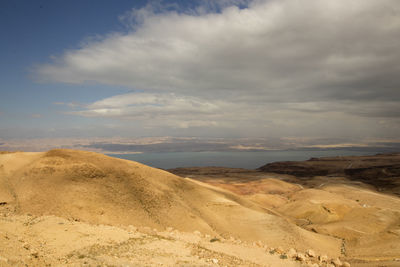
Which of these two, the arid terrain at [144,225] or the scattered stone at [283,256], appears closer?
the arid terrain at [144,225]

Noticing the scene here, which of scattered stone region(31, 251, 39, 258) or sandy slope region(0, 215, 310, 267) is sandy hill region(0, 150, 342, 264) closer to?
sandy slope region(0, 215, 310, 267)

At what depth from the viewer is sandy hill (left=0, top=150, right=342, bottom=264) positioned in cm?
1483

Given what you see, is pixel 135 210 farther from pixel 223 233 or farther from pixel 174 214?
pixel 223 233

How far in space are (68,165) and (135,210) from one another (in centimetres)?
628

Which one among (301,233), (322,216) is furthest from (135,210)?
(322,216)

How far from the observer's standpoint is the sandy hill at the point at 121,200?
14828 mm

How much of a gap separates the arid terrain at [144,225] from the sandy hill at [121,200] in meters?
0.07

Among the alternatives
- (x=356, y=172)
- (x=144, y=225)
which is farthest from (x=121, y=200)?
(x=356, y=172)

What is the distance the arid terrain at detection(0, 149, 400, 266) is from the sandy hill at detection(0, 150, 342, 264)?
0.07 m

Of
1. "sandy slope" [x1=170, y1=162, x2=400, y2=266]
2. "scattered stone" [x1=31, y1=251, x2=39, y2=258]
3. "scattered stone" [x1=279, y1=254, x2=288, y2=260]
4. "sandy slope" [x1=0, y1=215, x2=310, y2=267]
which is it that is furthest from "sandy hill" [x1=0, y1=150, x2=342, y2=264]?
"scattered stone" [x1=31, y1=251, x2=39, y2=258]

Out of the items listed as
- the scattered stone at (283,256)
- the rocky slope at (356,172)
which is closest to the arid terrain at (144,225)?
the scattered stone at (283,256)

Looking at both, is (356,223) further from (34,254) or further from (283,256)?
(34,254)

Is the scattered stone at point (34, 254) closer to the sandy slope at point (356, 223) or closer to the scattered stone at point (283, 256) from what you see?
the scattered stone at point (283, 256)

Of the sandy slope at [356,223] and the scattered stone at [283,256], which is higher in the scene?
the scattered stone at [283,256]
